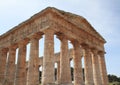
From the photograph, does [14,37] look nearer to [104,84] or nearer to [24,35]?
[24,35]

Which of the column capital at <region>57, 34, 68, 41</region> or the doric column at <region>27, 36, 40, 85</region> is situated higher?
the column capital at <region>57, 34, 68, 41</region>

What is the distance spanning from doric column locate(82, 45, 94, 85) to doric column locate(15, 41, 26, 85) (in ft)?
30.7

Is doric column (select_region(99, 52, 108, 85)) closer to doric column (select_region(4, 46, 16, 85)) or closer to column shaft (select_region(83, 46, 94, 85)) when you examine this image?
column shaft (select_region(83, 46, 94, 85))

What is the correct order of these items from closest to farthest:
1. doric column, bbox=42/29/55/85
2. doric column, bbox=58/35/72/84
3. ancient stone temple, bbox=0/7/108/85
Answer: doric column, bbox=42/29/55/85 < ancient stone temple, bbox=0/7/108/85 < doric column, bbox=58/35/72/84

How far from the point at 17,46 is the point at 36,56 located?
6.64m

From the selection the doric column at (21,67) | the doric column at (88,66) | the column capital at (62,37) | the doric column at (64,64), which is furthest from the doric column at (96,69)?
the doric column at (21,67)

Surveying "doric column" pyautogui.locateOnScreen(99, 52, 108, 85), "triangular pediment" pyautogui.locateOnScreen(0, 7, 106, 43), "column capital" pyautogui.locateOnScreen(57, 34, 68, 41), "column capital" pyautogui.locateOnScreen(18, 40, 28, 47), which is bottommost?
"doric column" pyautogui.locateOnScreen(99, 52, 108, 85)

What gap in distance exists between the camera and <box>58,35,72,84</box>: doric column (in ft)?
79.2

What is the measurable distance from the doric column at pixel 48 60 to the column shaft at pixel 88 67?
27.8 feet

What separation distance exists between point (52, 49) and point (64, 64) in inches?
135

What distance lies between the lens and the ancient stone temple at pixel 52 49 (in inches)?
909

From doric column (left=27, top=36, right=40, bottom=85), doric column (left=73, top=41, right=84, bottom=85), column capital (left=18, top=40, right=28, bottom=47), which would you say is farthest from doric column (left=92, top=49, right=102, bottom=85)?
column capital (left=18, top=40, right=28, bottom=47)

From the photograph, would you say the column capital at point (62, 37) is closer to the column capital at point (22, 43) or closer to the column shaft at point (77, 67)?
the column shaft at point (77, 67)

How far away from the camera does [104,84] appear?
30281 mm
